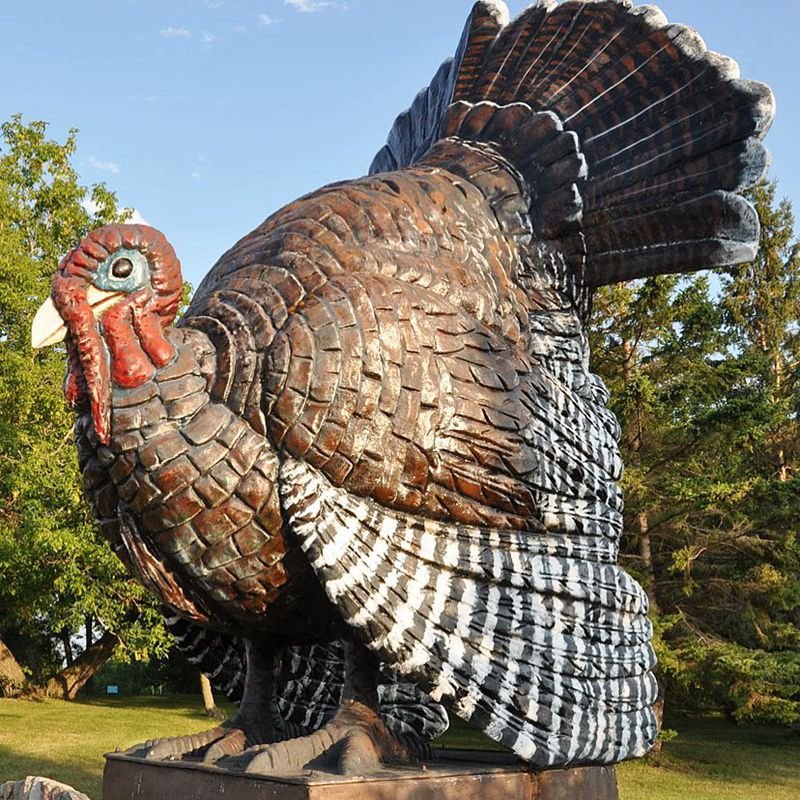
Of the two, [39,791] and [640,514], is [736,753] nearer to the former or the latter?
[640,514]

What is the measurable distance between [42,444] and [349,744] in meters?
10.2

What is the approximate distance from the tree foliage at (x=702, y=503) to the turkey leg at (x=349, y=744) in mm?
9710

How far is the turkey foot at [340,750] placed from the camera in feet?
11.0

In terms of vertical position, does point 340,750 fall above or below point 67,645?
above

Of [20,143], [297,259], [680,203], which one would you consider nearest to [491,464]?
[297,259]

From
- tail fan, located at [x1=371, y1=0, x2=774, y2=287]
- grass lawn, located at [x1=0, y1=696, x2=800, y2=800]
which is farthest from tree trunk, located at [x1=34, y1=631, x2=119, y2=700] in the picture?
tail fan, located at [x1=371, y1=0, x2=774, y2=287]

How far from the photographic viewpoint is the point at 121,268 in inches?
139

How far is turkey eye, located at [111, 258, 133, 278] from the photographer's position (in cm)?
352

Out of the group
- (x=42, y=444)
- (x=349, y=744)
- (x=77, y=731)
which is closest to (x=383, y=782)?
(x=349, y=744)

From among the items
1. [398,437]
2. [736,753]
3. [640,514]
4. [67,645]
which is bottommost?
[736,753]

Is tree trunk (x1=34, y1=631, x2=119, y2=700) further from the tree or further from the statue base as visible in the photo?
the statue base

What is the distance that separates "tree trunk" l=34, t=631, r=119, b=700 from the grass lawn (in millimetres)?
465

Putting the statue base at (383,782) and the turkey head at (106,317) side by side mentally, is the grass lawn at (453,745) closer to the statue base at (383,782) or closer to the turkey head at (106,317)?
the statue base at (383,782)

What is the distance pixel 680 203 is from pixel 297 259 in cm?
204
